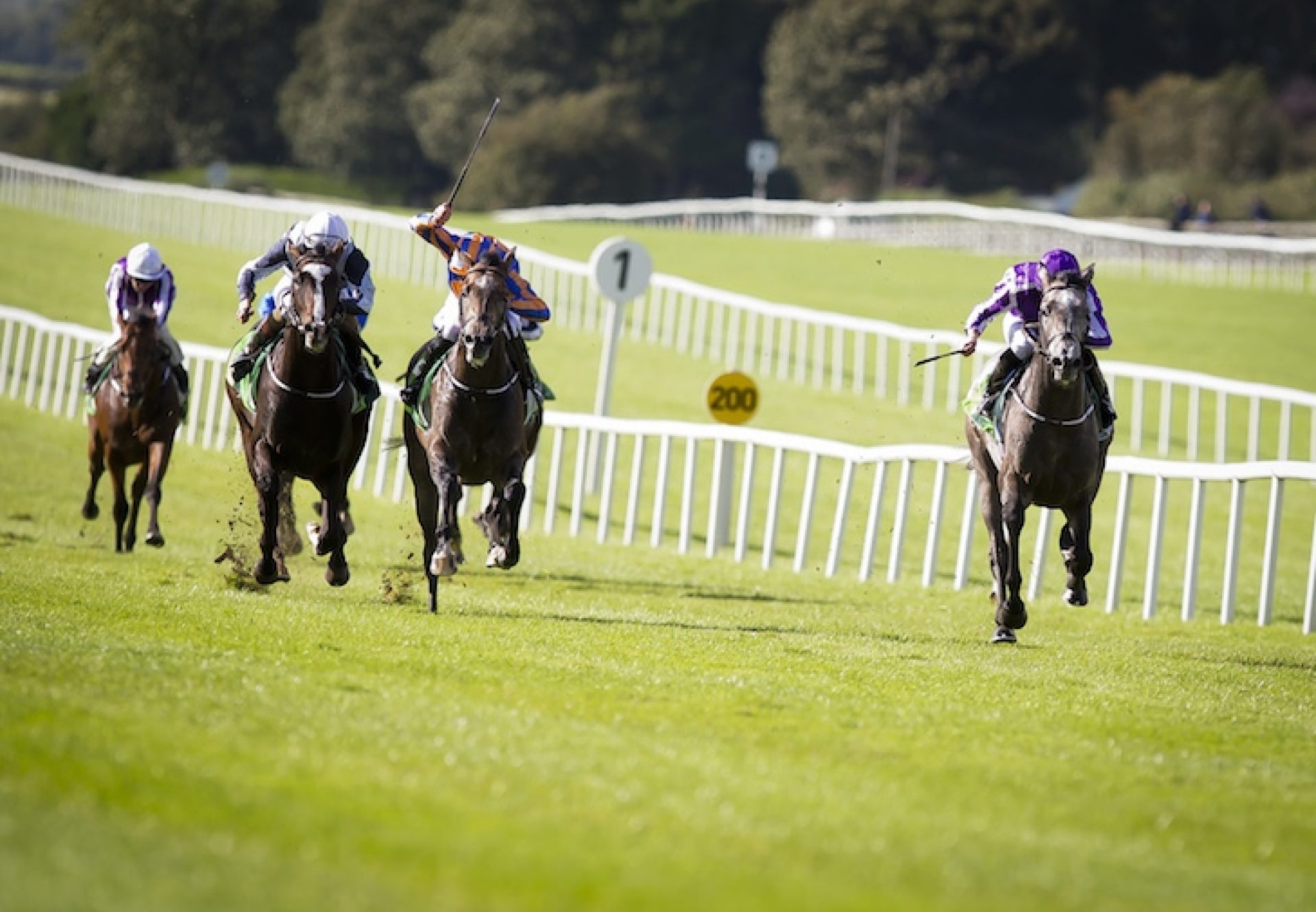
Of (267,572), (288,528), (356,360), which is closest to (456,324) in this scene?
(356,360)

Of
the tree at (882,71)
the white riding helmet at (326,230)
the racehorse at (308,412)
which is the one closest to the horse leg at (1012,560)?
the racehorse at (308,412)

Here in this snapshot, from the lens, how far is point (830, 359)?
28.2 m

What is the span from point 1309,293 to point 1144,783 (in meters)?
27.7

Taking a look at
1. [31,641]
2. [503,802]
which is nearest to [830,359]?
[31,641]

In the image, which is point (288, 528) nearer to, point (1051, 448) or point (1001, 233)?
point (1051, 448)

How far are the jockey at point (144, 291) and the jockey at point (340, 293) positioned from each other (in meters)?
2.51

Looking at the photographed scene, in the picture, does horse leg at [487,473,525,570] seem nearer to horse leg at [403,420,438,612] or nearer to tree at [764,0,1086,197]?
horse leg at [403,420,438,612]

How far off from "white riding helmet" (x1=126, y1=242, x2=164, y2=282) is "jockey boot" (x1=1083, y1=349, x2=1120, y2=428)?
6.25m

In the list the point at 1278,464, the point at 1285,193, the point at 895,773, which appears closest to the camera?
the point at 895,773

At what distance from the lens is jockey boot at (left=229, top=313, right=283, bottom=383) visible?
Answer: 37.7ft

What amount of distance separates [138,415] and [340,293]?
3816mm

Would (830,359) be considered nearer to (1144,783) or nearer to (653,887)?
(1144,783)

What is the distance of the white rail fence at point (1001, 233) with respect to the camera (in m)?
35.3

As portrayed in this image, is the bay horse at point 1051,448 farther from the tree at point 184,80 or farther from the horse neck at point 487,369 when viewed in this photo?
the tree at point 184,80
